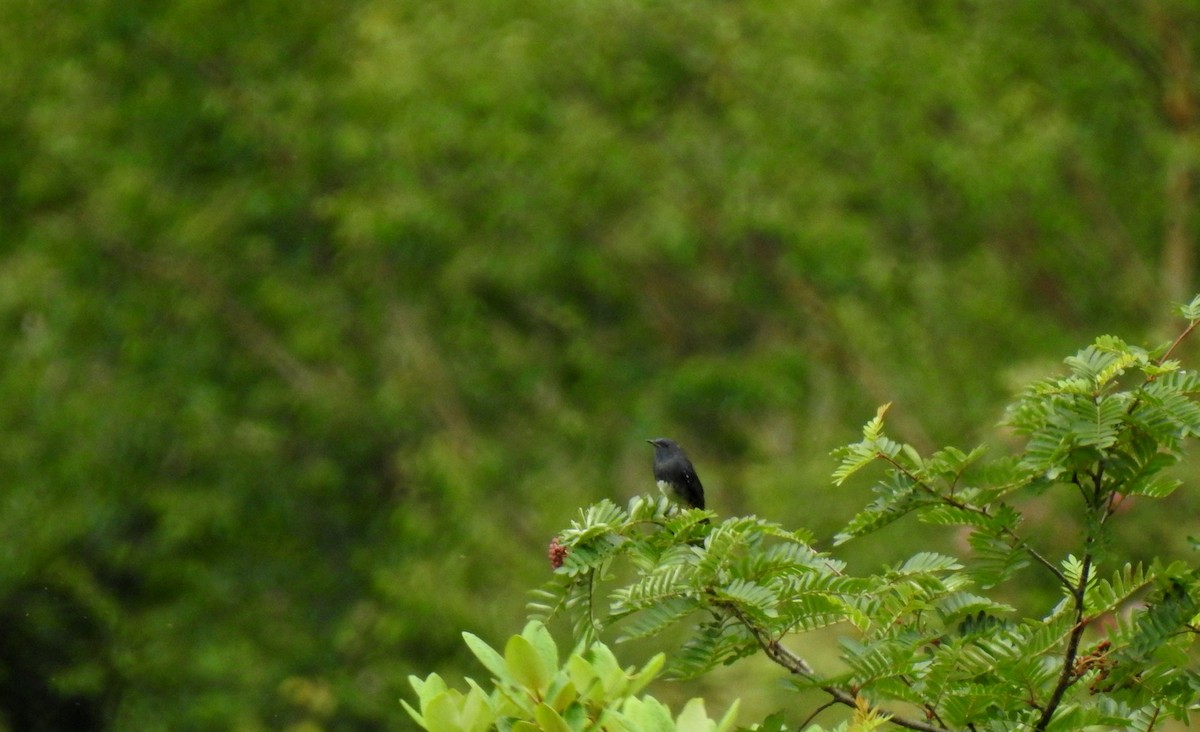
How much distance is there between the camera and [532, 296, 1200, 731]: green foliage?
8.57ft

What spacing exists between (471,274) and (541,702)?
1245 centimetres

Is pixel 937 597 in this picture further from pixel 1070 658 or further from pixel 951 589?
pixel 1070 658

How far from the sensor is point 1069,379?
2596 mm

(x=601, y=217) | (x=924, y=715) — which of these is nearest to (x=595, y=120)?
(x=601, y=217)

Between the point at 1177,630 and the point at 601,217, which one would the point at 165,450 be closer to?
the point at 601,217

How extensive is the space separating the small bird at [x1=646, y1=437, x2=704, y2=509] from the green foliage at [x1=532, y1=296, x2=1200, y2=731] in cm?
302

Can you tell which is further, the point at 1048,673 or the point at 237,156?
the point at 237,156

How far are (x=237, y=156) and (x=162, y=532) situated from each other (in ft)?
12.0

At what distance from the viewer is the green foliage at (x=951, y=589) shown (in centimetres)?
261

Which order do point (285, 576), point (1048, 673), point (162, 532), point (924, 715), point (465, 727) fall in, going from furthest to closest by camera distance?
point (285, 576), point (162, 532), point (924, 715), point (1048, 673), point (465, 727)

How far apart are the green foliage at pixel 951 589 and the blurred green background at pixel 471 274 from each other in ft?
31.1

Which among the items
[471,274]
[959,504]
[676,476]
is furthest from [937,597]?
[471,274]

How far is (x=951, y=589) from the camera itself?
2.95 metres

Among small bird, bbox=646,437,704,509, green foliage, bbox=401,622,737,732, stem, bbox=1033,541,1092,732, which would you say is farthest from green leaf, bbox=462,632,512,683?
small bird, bbox=646,437,704,509
